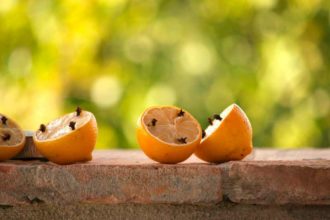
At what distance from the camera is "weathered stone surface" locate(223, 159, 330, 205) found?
76.6 inches

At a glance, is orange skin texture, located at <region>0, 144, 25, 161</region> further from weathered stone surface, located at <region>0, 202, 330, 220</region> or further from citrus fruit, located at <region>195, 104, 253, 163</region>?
citrus fruit, located at <region>195, 104, 253, 163</region>

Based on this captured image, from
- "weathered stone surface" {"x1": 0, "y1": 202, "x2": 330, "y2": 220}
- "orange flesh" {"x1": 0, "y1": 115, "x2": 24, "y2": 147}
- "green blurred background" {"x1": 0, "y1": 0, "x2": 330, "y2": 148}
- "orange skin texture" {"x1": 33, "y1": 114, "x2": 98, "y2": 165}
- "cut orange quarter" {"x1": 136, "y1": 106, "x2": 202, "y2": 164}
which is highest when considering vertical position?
"cut orange quarter" {"x1": 136, "y1": 106, "x2": 202, "y2": 164}

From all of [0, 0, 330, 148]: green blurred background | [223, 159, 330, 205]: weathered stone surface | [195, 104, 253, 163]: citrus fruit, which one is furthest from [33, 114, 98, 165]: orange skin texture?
[0, 0, 330, 148]: green blurred background

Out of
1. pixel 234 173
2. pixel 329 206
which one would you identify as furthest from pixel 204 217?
pixel 329 206

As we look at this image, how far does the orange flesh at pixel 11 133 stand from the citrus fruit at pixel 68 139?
8cm

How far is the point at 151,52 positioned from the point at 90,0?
1.63 ft

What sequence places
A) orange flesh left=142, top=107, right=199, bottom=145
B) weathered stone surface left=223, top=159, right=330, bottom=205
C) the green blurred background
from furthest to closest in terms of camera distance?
the green blurred background
orange flesh left=142, top=107, right=199, bottom=145
weathered stone surface left=223, top=159, right=330, bottom=205

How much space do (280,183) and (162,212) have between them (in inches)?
12.4

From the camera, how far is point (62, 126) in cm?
213

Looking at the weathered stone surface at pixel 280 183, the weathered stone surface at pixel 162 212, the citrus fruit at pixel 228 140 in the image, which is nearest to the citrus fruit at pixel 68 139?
the weathered stone surface at pixel 162 212

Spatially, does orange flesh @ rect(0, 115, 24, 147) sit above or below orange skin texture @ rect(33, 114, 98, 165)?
below

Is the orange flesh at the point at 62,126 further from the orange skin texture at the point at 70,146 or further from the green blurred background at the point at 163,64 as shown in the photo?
the green blurred background at the point at 163,64

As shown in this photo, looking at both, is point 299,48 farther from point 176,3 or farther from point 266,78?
point 176,3

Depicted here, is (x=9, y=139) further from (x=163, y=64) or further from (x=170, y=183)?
(x=163, y=64)
